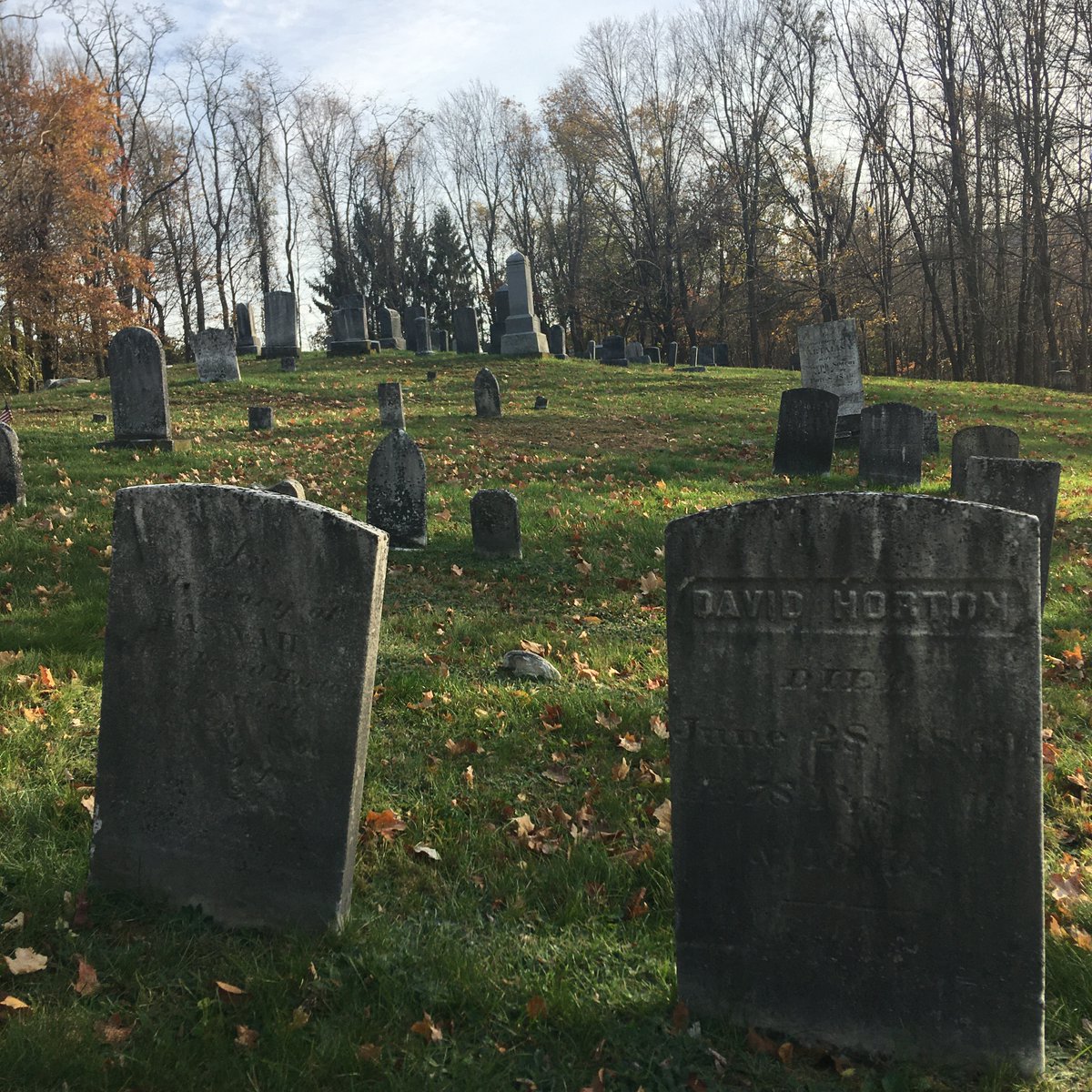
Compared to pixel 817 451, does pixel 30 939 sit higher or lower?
lower

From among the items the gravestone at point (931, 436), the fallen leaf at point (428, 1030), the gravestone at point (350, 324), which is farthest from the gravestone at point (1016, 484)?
the gravestone at point (350, 324)

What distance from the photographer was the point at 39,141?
2659cm

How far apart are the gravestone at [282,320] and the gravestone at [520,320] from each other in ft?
23.9

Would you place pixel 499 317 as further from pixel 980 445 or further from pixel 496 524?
pixel 496 524

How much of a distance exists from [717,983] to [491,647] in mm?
3550

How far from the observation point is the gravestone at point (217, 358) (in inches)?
949

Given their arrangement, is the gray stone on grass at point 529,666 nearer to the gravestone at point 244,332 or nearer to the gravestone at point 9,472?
the gravestone at point 9,472

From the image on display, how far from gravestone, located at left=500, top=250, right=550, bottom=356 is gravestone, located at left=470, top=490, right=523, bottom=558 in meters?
22.7

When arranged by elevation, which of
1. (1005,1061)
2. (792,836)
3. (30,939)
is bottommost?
(1005,1061)

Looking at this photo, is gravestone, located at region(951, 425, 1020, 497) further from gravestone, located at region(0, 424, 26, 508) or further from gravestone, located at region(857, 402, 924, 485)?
gravestone, located at region(0, 424, 26, 508)

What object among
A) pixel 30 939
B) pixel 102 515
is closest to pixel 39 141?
pixel 102 515

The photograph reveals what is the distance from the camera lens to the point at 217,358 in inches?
956

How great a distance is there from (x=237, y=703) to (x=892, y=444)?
10712 mm

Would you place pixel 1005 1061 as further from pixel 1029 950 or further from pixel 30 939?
pixel 30 939
